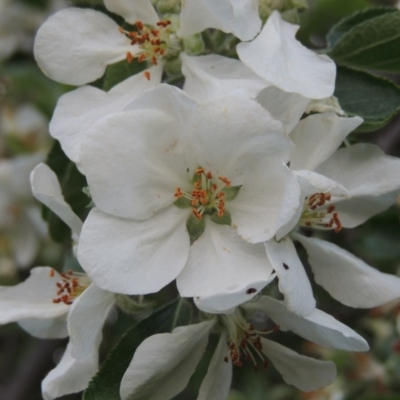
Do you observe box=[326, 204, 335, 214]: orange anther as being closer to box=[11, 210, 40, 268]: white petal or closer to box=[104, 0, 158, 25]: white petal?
box=[104, 0, 158, 25]: white petal

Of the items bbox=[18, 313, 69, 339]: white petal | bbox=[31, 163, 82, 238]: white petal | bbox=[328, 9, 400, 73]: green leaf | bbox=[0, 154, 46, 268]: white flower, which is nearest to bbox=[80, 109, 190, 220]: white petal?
bbox=[31, 163, 82, 238]: white petal

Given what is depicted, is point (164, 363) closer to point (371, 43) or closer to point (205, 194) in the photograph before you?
point (205, 194)

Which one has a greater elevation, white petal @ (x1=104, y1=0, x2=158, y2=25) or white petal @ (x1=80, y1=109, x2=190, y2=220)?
white petal @ (x1=104, y1=0, x2=158, y2=25)

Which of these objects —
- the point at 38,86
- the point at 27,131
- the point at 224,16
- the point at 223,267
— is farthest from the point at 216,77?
the point at 27,131

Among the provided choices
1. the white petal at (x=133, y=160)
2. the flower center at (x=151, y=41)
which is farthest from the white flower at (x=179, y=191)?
the flower center at (x=151, y=41)

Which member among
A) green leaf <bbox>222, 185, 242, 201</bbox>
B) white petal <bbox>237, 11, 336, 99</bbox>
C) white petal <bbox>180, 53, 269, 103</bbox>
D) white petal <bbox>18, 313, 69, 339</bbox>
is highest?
white petal <bbox>237, 11, 336, 99</bbox>

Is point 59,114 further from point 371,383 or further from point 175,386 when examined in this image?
point 371,383

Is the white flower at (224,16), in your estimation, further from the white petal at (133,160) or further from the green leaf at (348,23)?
the green leaf at (348,23)

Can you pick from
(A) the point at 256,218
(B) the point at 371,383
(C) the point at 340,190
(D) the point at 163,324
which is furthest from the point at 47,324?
(B) the point at 371,383
